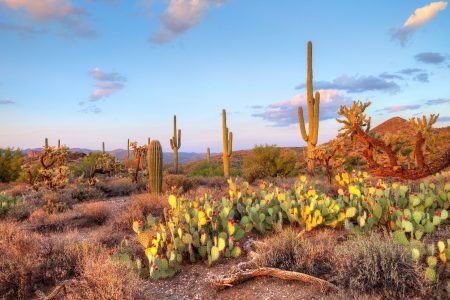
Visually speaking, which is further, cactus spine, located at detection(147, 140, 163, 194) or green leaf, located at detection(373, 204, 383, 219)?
cactus spine, located at detection(147, 140, 163, 194)

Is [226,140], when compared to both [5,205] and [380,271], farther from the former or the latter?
[380,271]

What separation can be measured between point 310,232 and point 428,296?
8.20 ft

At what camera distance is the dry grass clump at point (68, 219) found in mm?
8711

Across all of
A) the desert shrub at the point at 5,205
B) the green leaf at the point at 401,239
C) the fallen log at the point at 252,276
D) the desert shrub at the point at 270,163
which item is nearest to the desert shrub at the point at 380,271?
the green leaf at the point at 401,239

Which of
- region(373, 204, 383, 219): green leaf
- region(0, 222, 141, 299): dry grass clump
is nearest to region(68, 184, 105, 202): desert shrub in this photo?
region(0, 222, 141, 299): dry grass clump

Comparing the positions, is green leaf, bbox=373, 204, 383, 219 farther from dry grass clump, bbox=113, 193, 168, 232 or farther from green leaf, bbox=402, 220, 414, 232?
dry grass clump, bbox=113, 193, 168, 232

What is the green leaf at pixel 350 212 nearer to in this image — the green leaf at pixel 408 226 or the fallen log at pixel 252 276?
the green leaf at pixel 408 226

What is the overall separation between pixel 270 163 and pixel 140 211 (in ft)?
34.2

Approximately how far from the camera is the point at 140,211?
Result: 8641 mm

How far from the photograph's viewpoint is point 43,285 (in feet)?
17.2

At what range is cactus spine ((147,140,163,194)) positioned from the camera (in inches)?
493

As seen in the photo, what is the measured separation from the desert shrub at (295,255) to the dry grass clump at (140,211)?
13.3 feet

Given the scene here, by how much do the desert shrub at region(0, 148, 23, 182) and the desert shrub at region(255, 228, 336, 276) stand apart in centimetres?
1670

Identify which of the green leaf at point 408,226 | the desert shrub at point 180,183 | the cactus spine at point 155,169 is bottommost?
the desert shrub at point 180,183
